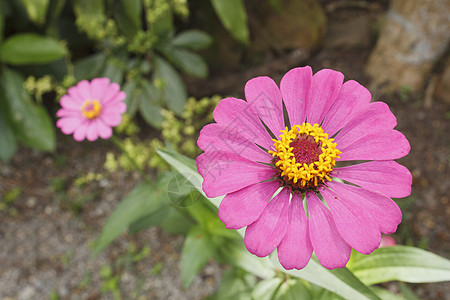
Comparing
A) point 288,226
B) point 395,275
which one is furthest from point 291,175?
point 395,275

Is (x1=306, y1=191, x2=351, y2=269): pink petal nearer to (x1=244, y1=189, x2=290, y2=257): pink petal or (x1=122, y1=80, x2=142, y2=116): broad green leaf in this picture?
(x1=244, y1=189, x2=290, y2=257): pink petal

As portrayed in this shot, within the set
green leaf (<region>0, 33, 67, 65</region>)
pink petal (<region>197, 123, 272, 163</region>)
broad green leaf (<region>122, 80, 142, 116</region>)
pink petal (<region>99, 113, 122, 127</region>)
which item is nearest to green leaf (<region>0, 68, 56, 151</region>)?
green leaf (<region>0, 33, 67, 65</region>)

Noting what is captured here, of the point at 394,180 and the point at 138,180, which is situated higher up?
the point at 394,180

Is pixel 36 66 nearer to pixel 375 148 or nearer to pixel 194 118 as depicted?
pixel 194 118

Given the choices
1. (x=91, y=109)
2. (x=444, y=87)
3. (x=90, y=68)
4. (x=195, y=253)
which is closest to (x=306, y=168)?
(x=195, y=253)

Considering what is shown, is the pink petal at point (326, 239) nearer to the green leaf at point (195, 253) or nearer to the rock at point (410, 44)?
the green leaf at point (195, 253)

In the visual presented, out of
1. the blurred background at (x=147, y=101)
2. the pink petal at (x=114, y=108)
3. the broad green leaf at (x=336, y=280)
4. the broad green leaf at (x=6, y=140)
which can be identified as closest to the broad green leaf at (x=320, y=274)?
the broad green leaf at (x=336, y=280)
